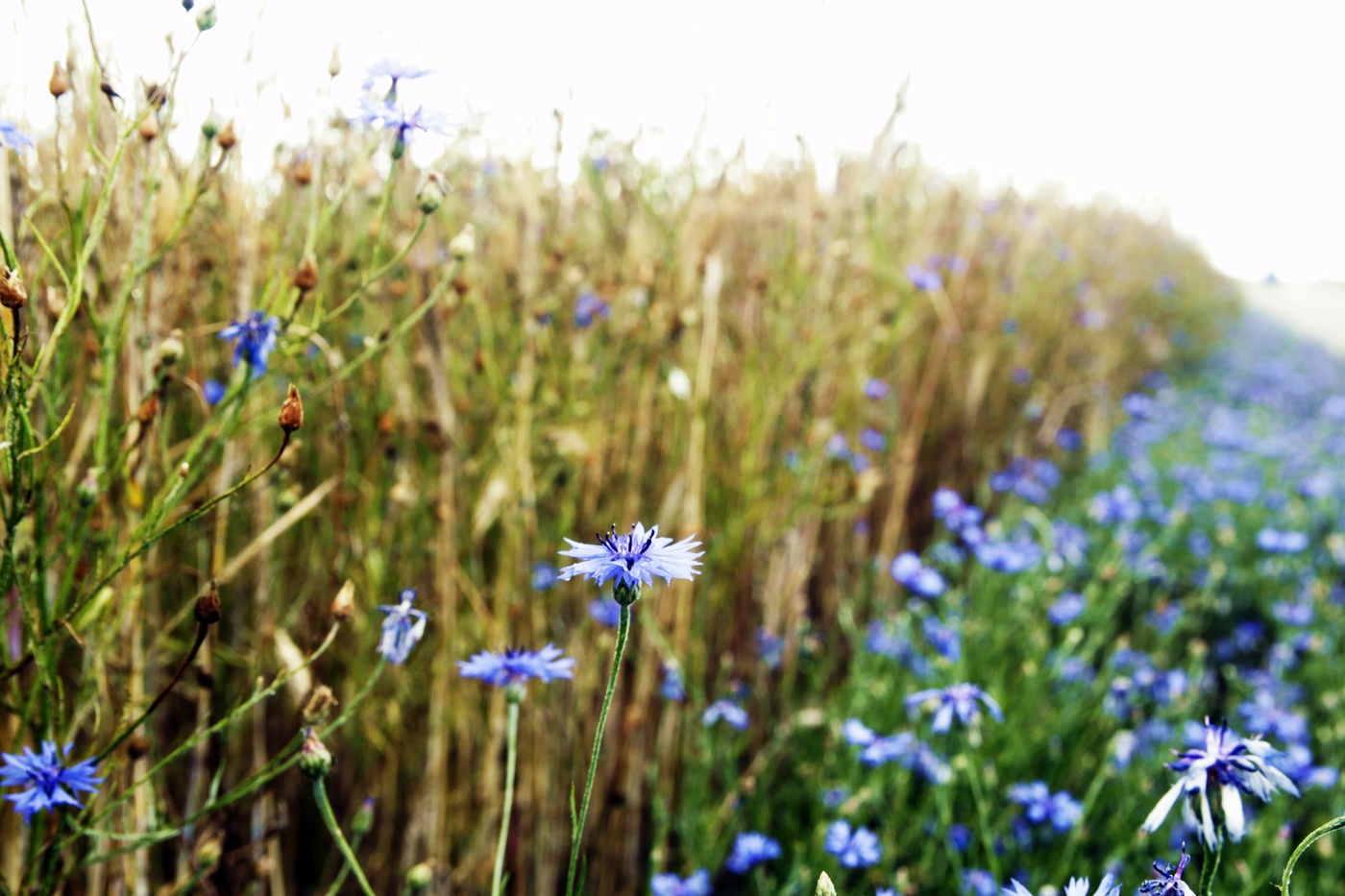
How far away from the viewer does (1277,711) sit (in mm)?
2158

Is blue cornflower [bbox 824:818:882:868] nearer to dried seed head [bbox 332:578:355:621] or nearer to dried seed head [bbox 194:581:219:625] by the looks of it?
dried seed head [bbox 332:578:355:621]

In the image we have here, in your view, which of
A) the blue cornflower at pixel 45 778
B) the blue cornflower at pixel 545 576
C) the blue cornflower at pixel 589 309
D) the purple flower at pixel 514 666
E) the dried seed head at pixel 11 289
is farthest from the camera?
the blue cornflower at pixel 589 309

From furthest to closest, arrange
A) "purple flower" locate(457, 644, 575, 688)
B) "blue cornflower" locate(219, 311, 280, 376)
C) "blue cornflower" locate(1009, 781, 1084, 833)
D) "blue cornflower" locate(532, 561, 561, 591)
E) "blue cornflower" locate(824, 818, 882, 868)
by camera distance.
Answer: "blue cornflower" locate(532, 561, 561, 591)
"blue cornflower" locate(1009, 781, 1084, 833)
"blue cornflower" locate(824, 818, 882, 868)
"blue cornflower" locate(219, 311, 280, 376)
"purple flower" locate(457, 644, 575, 688)

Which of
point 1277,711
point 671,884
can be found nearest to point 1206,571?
point 1277,711

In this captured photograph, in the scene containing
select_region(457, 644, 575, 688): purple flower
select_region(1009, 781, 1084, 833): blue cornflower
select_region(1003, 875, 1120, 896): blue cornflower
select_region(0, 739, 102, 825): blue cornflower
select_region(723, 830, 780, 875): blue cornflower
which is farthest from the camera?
select_region(1009, 781, 1084, 833): blue cornflower

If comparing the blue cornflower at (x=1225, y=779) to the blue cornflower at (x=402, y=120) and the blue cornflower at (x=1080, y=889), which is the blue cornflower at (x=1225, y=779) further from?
the blue cornflower at (x=402, y=120)

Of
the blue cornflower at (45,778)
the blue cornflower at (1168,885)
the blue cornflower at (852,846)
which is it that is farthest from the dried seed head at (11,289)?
the blue cornflower at (852,846)

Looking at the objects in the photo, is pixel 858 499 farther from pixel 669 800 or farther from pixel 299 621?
pixel 299 621

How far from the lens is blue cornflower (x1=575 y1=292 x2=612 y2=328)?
2012 mm

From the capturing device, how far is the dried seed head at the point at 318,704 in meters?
0.95

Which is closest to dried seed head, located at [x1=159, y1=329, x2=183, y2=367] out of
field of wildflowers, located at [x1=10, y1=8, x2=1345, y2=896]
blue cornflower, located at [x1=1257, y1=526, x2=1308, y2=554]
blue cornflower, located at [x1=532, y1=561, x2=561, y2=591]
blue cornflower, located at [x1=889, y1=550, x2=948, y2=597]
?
field of wildflowers, located at [x1=10, y1=8, x2=1345, y2=896]

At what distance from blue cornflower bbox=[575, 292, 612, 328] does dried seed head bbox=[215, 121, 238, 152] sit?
0.91 meters

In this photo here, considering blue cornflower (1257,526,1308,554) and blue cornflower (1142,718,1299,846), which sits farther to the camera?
blue cornflower (1257,526,1308,554)

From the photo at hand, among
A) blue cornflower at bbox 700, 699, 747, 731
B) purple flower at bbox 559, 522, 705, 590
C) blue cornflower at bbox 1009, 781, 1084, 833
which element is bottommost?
blue cornflower at bbox 1009, 781, 1084, 833
